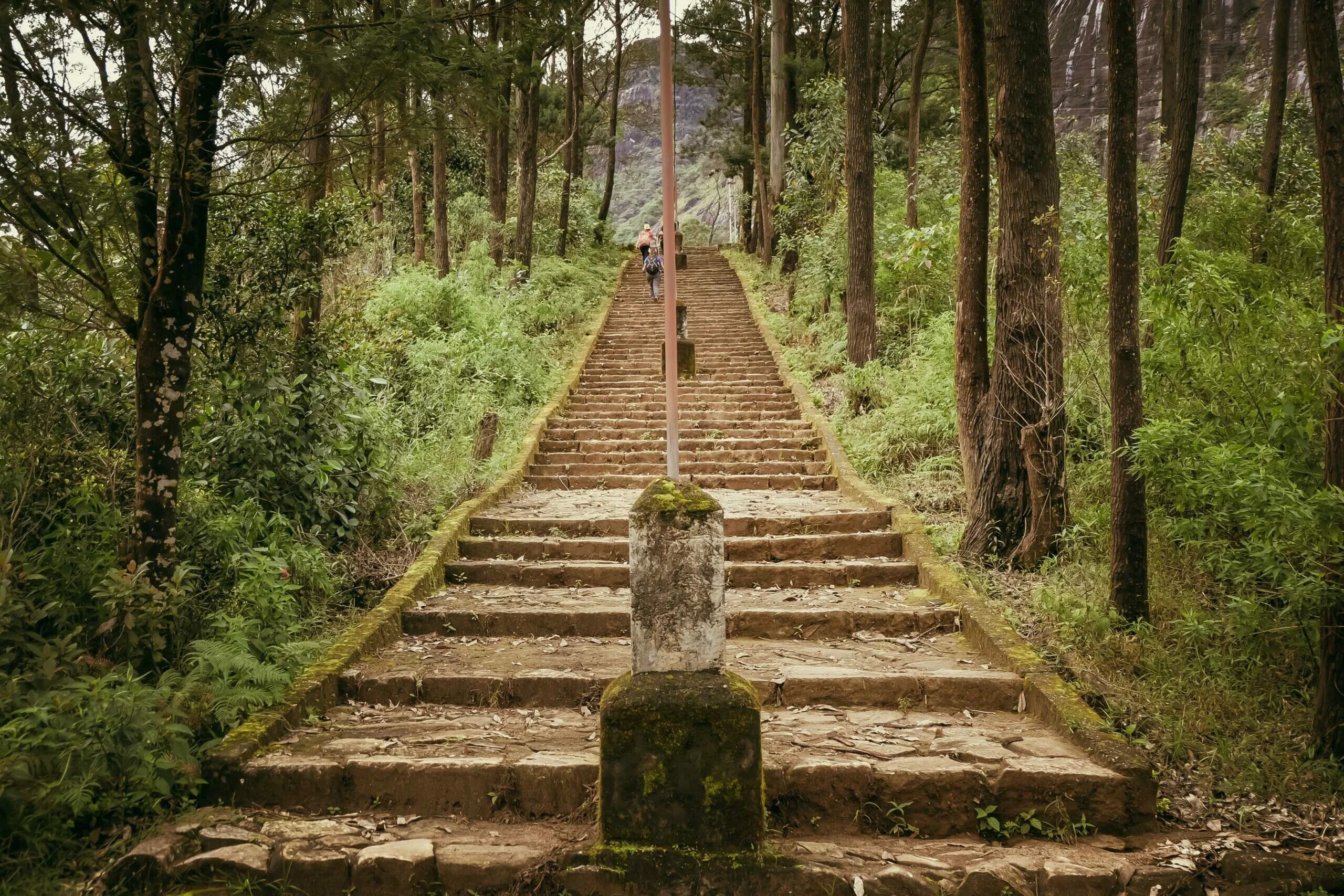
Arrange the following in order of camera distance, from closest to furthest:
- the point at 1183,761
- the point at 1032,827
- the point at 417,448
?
the point at 1032,827
the point at 1183,761
the point at 417,448

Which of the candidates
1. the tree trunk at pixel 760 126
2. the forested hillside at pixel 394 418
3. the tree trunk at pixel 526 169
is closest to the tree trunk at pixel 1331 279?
the forested hillside at pixel 394 418

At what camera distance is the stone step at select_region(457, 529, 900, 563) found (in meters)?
7.76

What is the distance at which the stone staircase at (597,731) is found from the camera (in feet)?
12.7

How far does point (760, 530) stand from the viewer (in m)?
8.28

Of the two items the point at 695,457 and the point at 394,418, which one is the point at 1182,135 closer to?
the point at 695,457

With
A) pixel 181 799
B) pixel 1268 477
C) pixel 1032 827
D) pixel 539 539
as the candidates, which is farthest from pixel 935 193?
pixel 181 799

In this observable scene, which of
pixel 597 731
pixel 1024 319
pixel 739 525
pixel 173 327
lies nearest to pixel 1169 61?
pixel 1024 319

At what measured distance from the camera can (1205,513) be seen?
5.98 m

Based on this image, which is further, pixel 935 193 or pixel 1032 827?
pixel 935 193

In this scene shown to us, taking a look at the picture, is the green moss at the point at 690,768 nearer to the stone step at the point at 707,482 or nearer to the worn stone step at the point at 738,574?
the worn stone step at the point at 738,574

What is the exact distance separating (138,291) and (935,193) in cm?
1740

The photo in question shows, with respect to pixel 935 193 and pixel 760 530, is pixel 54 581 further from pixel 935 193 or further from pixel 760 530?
pixel 935 193

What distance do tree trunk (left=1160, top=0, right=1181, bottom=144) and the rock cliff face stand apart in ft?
44.2

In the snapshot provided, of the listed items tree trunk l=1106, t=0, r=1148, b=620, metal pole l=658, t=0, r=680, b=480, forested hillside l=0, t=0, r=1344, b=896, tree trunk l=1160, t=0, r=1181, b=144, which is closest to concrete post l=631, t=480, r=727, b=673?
metal pole l=658, t=0, r=680, b=480
